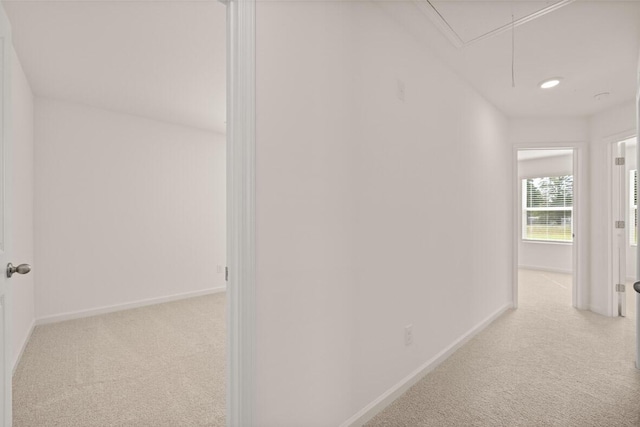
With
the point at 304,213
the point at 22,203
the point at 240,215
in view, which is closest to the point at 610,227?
the point at 304,213

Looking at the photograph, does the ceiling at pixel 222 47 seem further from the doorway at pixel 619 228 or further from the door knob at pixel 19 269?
the door knob at pixel 19 269

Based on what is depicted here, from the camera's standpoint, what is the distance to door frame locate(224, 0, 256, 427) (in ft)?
4.36

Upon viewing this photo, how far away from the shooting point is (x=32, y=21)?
2.31 metres

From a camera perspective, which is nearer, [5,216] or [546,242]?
[5,216]

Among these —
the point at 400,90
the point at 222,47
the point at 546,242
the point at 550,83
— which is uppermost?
the point at 222,47

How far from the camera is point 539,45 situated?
2.49 m

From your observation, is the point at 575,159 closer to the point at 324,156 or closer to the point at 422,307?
the point at 422,307

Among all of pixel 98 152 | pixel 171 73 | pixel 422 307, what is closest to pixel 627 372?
pixel 422 307

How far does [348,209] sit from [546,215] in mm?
7092

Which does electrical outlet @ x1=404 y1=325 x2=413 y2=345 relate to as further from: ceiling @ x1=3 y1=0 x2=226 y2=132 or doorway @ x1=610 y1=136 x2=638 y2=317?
doorway @ x1=610 y1=136 x2=638 y2=317

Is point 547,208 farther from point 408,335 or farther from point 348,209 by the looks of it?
point 348,209

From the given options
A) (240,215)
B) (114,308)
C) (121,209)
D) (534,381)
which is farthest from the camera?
(121,209)

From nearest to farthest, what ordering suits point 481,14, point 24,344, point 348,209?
point 348,209 → point 481,14 → point 24,344

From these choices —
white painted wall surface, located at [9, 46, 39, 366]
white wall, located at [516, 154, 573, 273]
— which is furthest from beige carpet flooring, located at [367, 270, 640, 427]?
white wall, located at [516, 154, 573, 273]
